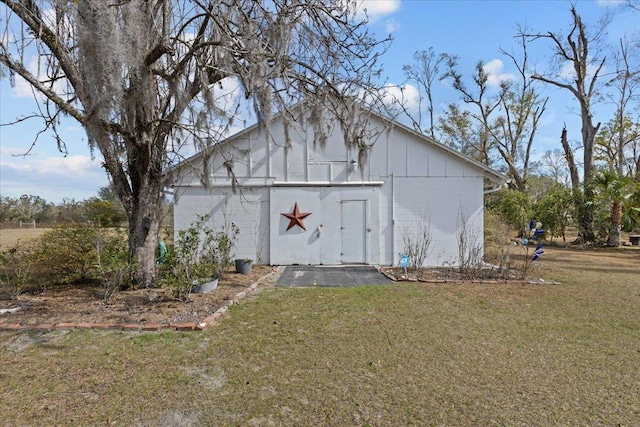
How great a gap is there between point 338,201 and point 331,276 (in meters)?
2.46

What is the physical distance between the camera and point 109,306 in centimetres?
549

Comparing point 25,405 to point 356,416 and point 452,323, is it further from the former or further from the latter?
point 452,323

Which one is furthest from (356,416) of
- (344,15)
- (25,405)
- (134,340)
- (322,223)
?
(322,223)

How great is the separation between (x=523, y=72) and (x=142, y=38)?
91.6ft

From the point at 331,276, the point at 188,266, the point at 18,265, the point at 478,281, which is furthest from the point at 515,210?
the point at 18,265

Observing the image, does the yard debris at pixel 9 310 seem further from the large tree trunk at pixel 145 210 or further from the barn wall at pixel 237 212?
the barn wall at pixel 237 212

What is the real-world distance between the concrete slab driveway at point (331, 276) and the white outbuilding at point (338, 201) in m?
0.48

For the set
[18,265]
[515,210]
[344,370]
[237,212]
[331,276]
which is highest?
[515,210]

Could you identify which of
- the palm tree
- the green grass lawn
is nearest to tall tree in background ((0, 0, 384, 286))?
the green grass lawn

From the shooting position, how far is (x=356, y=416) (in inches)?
105

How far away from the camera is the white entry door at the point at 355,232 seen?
10.0 meters

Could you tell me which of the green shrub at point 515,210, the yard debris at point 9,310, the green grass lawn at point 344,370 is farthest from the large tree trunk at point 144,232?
the green shrub at point 515,210

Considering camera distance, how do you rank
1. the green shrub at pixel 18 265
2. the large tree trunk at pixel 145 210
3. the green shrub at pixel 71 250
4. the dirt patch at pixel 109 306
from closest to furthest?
the dirt patch at pixel 109 306 → the green shrub at pixel 18 265 → the large tree trunk at pixel 145 210 → the green shrub at pixel 71 250

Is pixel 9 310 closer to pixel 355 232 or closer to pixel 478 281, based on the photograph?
pixel 355 232
